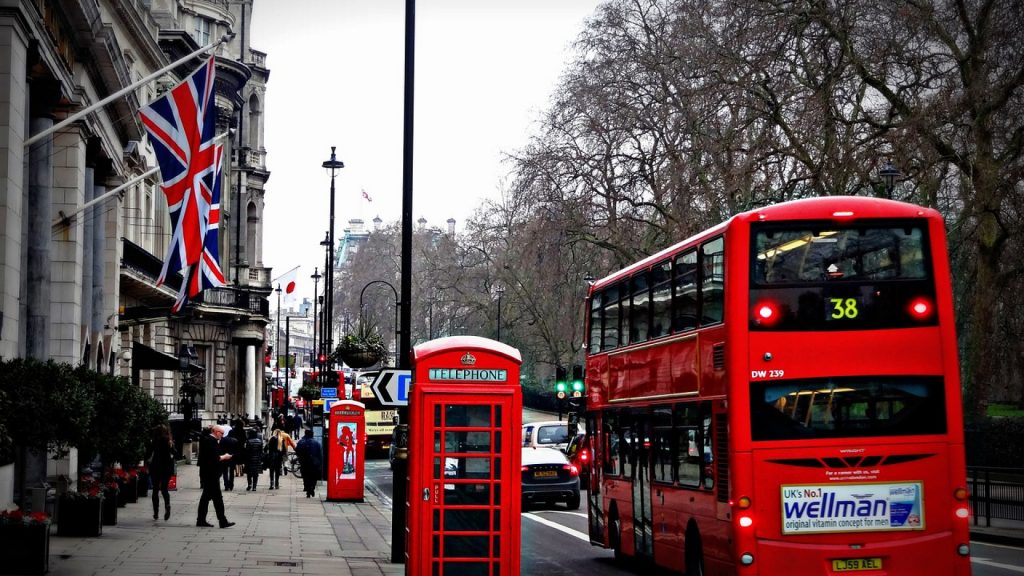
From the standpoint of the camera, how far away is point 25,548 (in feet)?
51.0

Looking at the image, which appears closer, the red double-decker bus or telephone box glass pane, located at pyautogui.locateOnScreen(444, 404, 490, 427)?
the red double-decker bus

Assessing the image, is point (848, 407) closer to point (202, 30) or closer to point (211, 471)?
point (211, 471)

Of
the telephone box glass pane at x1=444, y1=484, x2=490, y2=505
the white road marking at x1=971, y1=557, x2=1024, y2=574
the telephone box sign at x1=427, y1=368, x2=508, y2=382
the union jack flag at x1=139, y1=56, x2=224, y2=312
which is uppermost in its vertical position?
the union jack flag at x1=139, y1=56, x2=224, y2=312

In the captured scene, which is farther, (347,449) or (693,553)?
(347,449)

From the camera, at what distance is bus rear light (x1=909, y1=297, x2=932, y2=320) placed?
555 inches

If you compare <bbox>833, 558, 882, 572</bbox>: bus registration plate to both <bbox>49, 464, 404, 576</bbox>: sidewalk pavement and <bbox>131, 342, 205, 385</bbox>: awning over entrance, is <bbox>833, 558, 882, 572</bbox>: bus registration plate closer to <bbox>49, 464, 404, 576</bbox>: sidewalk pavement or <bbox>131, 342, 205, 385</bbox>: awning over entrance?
<bbox>49, 464, 404, 576</bbox>: sidewalk pavement

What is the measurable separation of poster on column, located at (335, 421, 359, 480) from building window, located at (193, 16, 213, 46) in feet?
151

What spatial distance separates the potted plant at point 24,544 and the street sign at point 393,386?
223 inches

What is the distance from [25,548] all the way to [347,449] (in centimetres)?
1966

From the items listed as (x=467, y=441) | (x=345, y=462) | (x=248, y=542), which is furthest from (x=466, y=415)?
(x=345, y=462)

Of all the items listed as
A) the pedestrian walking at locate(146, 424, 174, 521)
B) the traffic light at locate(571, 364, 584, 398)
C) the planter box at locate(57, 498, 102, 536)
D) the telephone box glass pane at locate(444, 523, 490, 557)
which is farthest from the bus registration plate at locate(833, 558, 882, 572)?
the pedestrian walking at locate(146, 424, 174, 521)

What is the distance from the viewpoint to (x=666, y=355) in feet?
55.2

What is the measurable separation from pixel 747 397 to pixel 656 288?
3978 mm

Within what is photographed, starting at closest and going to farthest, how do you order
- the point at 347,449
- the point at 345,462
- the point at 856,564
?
the point at 856,564 → the point at 347,449 → the point at 345,462
